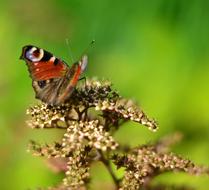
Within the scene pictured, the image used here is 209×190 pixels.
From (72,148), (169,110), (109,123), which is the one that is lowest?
(72,148)

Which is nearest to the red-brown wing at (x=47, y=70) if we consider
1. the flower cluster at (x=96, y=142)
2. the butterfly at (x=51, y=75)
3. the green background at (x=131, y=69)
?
the butterfly at (x=51, y=75)

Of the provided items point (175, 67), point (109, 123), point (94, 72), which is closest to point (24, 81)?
point (94, 72)

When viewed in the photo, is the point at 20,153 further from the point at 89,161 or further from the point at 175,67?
the point at 89,161

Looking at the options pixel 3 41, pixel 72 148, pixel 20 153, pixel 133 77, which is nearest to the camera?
pixel 72 148

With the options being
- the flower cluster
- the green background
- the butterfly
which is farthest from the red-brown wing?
the green background

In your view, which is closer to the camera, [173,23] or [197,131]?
[197,131]

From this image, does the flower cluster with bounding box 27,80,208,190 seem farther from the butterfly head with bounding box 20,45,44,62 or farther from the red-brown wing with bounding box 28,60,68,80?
the butterfly head with bounding box 20,45,44,62
